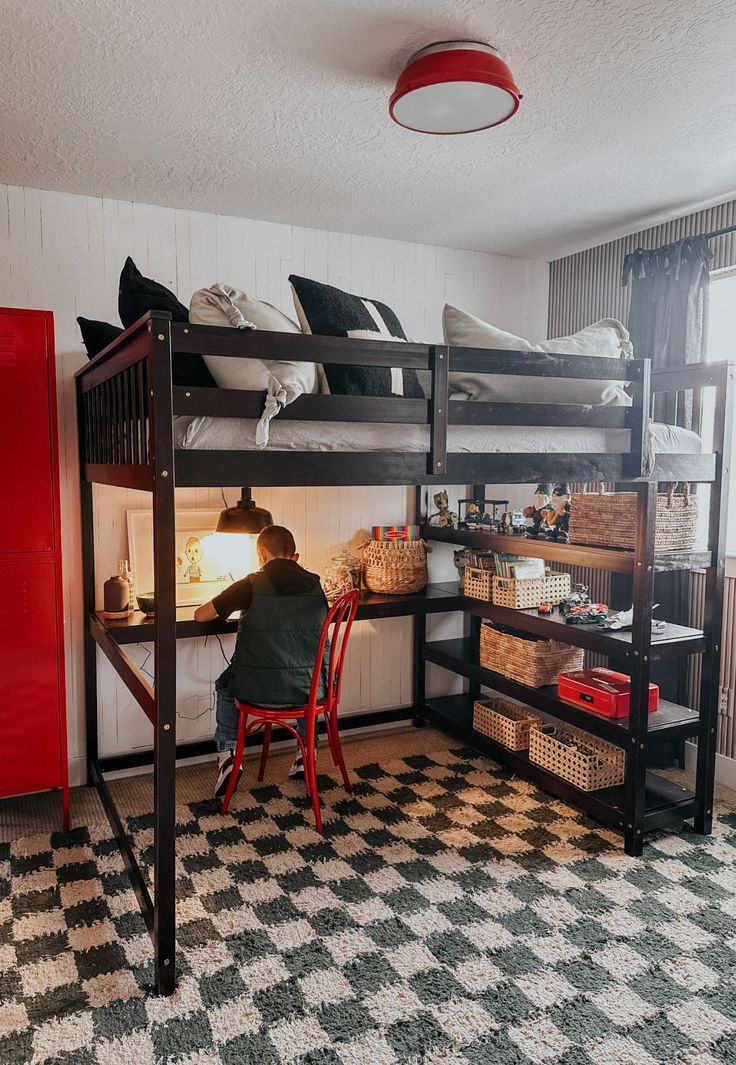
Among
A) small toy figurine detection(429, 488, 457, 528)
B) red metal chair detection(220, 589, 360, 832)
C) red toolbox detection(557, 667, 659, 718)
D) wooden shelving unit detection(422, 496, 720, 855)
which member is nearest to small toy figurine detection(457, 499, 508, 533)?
small toy figurine detection(429, 488, 457, 528)

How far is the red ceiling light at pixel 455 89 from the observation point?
1977mm

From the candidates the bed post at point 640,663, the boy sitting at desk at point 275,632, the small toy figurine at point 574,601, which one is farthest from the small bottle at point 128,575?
the bed post at point 640,663

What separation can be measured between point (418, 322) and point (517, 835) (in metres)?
2.51

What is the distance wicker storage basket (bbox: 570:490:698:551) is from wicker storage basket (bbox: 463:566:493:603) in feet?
1.90

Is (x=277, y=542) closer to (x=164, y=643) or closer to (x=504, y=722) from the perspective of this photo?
(x=164, y=643)

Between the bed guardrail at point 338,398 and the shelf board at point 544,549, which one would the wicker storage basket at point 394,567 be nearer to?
the shelf board at point 544,549

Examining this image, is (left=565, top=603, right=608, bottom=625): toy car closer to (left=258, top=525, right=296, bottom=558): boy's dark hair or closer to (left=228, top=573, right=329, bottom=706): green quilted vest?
(left=228, top=573, right=329, bottom=706): green quilted vest

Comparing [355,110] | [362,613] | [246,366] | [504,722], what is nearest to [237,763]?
[362,613]

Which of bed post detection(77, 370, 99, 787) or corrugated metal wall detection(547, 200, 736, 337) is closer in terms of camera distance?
bed post detection(77, 370, 99, 787)

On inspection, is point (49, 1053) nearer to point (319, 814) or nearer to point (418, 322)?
point (319, 814)

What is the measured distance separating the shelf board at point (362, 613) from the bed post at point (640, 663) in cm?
107

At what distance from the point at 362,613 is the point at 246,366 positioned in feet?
5.39

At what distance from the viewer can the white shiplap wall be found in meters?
3.13

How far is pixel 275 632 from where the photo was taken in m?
2.88
